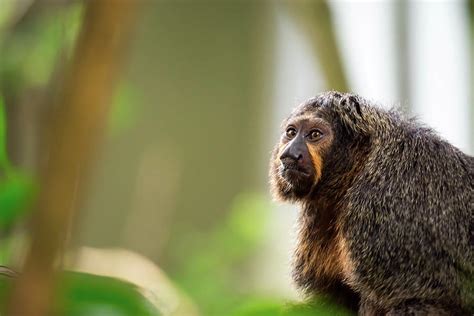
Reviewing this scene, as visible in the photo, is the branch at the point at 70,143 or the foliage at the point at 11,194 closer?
the branch at the point at 70,143

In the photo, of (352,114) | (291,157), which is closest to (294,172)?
(291,157)

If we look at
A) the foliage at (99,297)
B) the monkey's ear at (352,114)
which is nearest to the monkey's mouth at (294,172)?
the monkey's ear at (352,114)

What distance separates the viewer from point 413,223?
3.15m

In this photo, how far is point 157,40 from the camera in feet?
33.5

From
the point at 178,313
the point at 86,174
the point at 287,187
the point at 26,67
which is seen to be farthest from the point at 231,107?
the point at 86,174

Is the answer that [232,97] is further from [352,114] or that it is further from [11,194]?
[11,194]

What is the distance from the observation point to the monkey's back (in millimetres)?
3078

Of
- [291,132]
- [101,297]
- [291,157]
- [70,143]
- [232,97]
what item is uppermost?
[232,97]

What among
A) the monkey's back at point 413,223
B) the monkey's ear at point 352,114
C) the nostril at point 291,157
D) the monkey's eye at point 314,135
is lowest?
the monkey's back at point 413,223

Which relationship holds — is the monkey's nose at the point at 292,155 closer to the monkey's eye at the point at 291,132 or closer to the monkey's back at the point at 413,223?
the monkey's eye at the point at 291,132

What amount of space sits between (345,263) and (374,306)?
215 millimetres

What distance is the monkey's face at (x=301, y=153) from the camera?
11.3ft

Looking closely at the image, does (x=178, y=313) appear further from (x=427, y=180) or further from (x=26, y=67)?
(x=26, y=67)

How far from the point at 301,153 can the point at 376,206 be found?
1.34 feet
